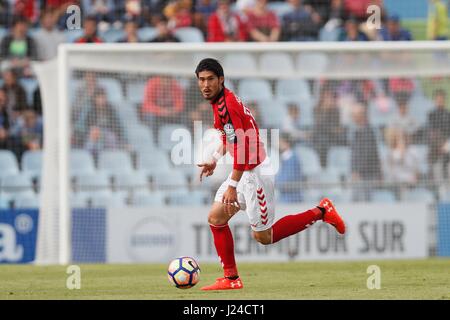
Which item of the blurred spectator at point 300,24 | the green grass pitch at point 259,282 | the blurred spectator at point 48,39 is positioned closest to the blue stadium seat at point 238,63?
the blurred spectator at point 300,24

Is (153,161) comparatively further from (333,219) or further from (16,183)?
(333,219)

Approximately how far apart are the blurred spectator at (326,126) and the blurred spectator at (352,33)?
1898 mm

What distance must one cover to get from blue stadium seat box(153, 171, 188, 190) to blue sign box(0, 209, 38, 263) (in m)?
1.79

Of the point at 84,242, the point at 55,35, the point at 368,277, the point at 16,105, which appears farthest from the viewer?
the point at 55,35

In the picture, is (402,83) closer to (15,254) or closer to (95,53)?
(95,53)

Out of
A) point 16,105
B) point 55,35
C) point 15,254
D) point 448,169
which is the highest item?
point 55,35

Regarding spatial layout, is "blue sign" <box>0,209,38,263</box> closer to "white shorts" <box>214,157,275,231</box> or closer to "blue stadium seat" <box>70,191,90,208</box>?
"blue stadium seat" <box>70,191,90,208</box>

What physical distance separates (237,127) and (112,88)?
6250mm

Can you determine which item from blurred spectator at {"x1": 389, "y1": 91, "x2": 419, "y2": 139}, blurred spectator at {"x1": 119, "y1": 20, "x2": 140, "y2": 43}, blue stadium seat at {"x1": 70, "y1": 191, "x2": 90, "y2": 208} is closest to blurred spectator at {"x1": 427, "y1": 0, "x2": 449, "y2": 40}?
blurred spectator at {"x1": 389, "y1": 91, "x2": 419, "y2": 139}

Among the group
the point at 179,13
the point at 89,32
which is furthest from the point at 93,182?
the point at 179,13
